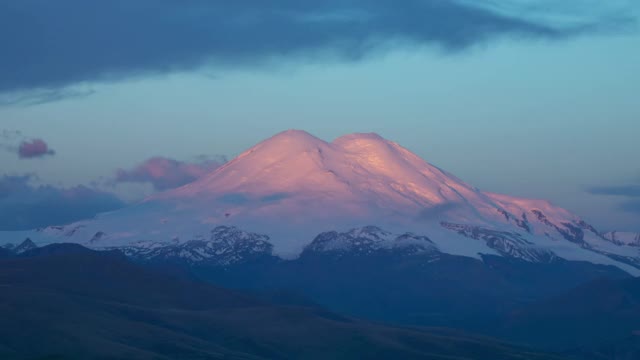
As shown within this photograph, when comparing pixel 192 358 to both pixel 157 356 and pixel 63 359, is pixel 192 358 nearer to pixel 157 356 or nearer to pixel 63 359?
pixel 157 356

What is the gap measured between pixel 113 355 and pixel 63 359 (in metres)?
8.57

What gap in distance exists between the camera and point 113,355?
19050 centimetres

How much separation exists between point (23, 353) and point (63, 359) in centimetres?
1103

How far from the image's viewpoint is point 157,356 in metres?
193

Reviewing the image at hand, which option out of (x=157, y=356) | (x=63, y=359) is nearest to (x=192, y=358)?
(x=157, y=356)

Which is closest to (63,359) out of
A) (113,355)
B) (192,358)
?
(113,355)

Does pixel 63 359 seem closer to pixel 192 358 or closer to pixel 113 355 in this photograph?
pixel 113 355

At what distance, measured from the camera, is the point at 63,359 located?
184 meters

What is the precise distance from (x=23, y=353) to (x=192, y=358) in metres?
21.3

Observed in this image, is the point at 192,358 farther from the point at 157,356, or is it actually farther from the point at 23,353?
the point at 23,353

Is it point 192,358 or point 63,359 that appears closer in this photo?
Result: point 63,359

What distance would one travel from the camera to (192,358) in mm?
199250

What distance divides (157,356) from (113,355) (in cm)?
564
